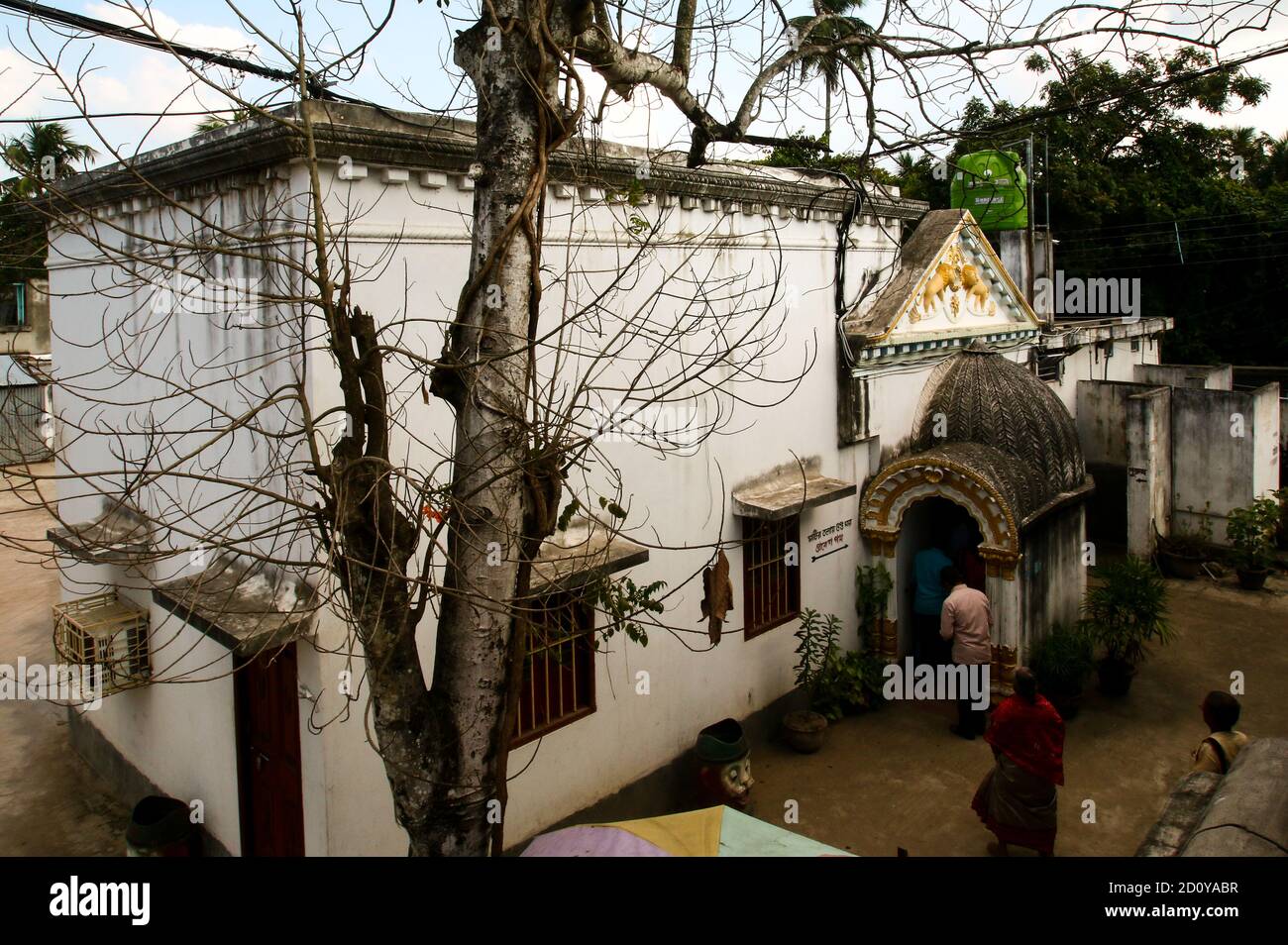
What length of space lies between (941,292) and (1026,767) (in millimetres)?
5481

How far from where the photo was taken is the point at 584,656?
23.8 ft

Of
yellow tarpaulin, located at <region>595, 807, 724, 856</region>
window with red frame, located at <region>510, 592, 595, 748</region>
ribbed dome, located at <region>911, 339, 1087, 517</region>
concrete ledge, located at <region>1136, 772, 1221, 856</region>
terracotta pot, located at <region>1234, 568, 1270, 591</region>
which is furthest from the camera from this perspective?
terracotta pot, located at <region>1234, 568, 1270, 591</region>

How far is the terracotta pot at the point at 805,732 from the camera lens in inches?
346

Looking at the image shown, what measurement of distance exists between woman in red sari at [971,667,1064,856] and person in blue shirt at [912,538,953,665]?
9.81ft

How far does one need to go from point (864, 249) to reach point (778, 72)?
4.53m

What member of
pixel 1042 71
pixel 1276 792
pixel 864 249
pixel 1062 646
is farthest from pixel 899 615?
pixel 1276 792

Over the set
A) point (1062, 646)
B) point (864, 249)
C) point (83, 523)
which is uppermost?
point (864, 249)

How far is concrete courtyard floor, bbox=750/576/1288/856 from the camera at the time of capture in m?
7.63

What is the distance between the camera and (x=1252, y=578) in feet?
43.1

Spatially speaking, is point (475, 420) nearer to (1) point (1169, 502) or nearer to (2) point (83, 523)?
(2) point (83, 523)

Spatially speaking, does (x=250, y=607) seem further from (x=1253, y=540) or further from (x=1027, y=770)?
(x=1253, y=540)
